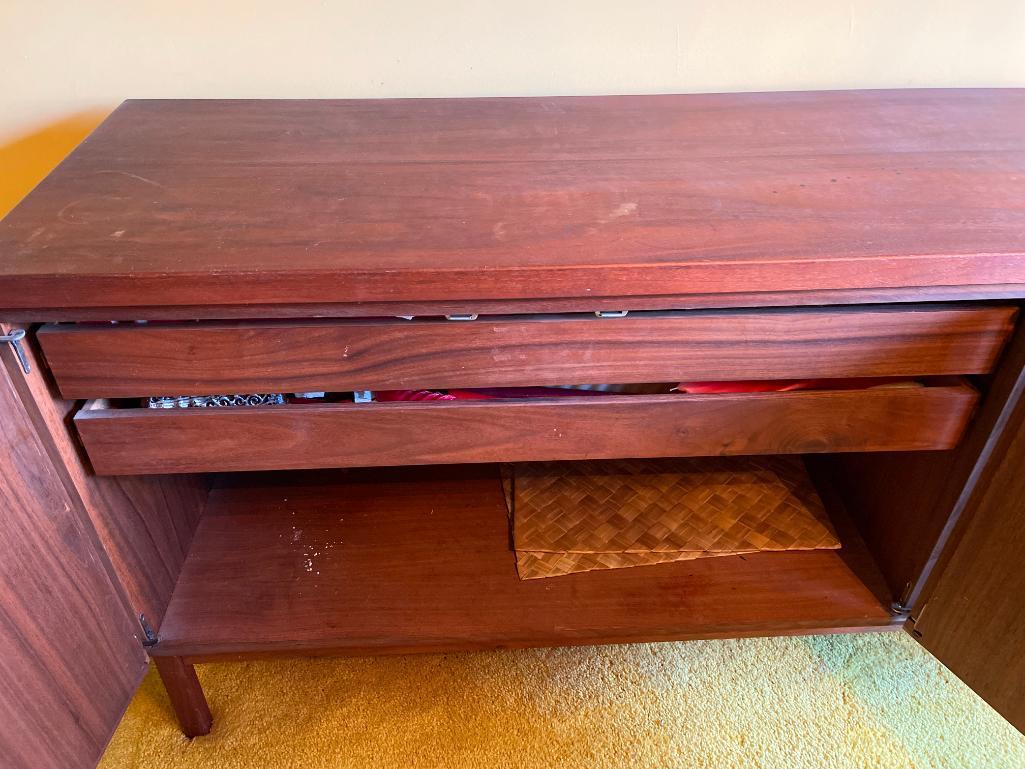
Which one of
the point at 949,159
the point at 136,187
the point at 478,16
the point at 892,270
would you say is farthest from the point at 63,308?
A: the point at 949,159

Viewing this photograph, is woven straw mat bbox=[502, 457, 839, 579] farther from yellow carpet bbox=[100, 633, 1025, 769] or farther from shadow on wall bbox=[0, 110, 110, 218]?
shadow on wall bbox=[0, 110, 110, 218]

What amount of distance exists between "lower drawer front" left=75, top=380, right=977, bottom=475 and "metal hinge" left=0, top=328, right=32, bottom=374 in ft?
0.25

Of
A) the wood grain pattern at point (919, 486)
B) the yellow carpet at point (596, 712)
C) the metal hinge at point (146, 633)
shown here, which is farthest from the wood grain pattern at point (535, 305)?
the yellow carpet at point (596, 712)

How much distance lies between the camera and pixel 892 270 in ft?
2.07

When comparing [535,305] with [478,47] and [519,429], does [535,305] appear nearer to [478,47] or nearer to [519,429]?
[519,429]

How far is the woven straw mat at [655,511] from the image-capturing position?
94 cm

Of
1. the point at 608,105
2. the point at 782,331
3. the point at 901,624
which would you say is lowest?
the point at 901,624

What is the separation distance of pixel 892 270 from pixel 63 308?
657 mm

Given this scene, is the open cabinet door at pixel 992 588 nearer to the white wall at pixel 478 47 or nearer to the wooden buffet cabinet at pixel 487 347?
the wooden buffet cabinet at pixel 487 347

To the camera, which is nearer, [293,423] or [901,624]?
[293,423]

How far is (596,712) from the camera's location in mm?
954

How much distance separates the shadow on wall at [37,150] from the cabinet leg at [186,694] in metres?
0.56

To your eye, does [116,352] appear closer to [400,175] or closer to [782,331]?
[400,175]

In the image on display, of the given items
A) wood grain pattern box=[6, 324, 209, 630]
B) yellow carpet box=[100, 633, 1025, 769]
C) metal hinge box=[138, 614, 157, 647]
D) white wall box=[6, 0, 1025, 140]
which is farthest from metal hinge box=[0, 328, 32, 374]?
yellow carpet box=[100, 633, 1025, 769]
